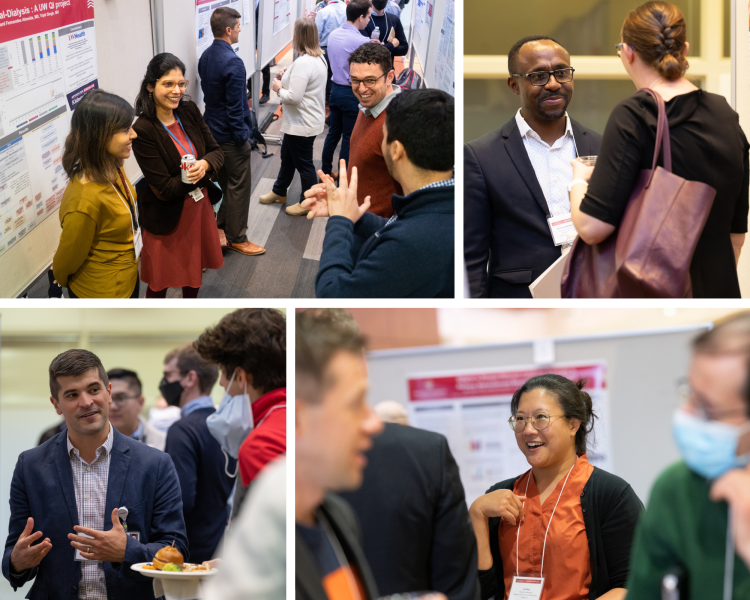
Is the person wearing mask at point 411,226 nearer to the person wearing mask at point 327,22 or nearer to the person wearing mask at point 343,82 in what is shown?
the person wearing mask at point 343,82

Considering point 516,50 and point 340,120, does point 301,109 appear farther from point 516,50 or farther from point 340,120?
point 516,50

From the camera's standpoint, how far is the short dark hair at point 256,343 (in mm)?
1944

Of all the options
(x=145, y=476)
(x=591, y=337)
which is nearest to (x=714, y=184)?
(x=591, y=337)

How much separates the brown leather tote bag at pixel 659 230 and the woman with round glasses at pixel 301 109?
3.21 feet

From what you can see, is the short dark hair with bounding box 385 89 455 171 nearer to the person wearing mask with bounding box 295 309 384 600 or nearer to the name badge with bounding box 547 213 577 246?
the name badge with bounding box 547 213 577 246

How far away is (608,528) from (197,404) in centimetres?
172

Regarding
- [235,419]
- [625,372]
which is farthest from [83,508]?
[625,372]

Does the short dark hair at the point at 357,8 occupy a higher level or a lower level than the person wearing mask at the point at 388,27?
higher

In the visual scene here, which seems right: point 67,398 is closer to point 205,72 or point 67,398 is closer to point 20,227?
point 20,227

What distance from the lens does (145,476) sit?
2041 mm

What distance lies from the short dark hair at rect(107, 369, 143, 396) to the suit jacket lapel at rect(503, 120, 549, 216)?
2.15 meters

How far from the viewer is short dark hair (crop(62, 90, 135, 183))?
83.8 inches

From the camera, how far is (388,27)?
2.03 metres

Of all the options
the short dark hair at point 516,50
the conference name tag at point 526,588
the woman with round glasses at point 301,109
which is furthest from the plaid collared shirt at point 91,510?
the short dark hair at point 516,50
